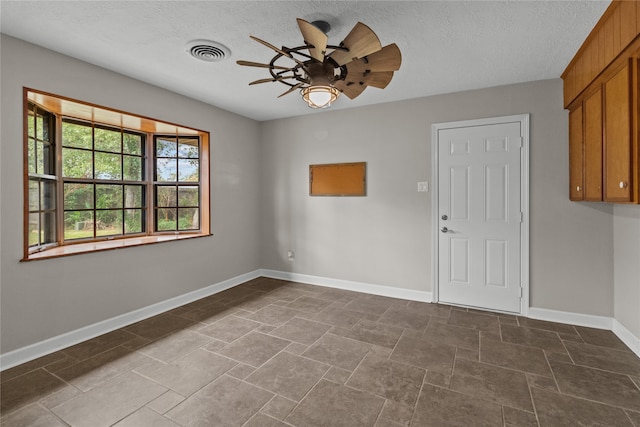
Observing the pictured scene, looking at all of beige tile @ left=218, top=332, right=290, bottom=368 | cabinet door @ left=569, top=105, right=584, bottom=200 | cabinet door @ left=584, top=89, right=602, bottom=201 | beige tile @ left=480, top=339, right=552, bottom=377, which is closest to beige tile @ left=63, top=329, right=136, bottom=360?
beige tile @ left=218, top=332, right=290, bottom=368

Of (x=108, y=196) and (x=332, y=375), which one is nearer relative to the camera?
(x=332, y=375)

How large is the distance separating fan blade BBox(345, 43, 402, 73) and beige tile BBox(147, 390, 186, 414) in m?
2.55

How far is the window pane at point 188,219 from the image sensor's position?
13.1 ft

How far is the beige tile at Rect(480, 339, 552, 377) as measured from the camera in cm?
228

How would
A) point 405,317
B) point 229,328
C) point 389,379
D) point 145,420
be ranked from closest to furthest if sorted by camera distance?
1. point 145,420
2. point 389,379
3. point 229,328
4. point 405,317

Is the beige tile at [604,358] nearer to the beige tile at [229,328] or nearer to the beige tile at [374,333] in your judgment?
the beige tile at [374,333]

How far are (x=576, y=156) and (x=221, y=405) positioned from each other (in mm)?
3713

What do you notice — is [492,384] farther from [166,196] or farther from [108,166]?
[108,166]

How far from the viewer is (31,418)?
5.77 feet

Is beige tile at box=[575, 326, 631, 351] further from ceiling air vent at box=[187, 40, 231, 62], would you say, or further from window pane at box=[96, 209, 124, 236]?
window pane at box=[96, 209, 124, 236]

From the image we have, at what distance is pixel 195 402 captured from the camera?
191cm

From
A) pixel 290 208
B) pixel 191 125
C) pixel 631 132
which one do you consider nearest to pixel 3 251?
pixel 191 125

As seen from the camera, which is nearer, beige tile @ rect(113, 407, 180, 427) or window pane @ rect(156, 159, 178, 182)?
beige tile @ rect(113, 407, 180, 427)

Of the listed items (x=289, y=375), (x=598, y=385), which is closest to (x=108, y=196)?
(x=289, y=375)
